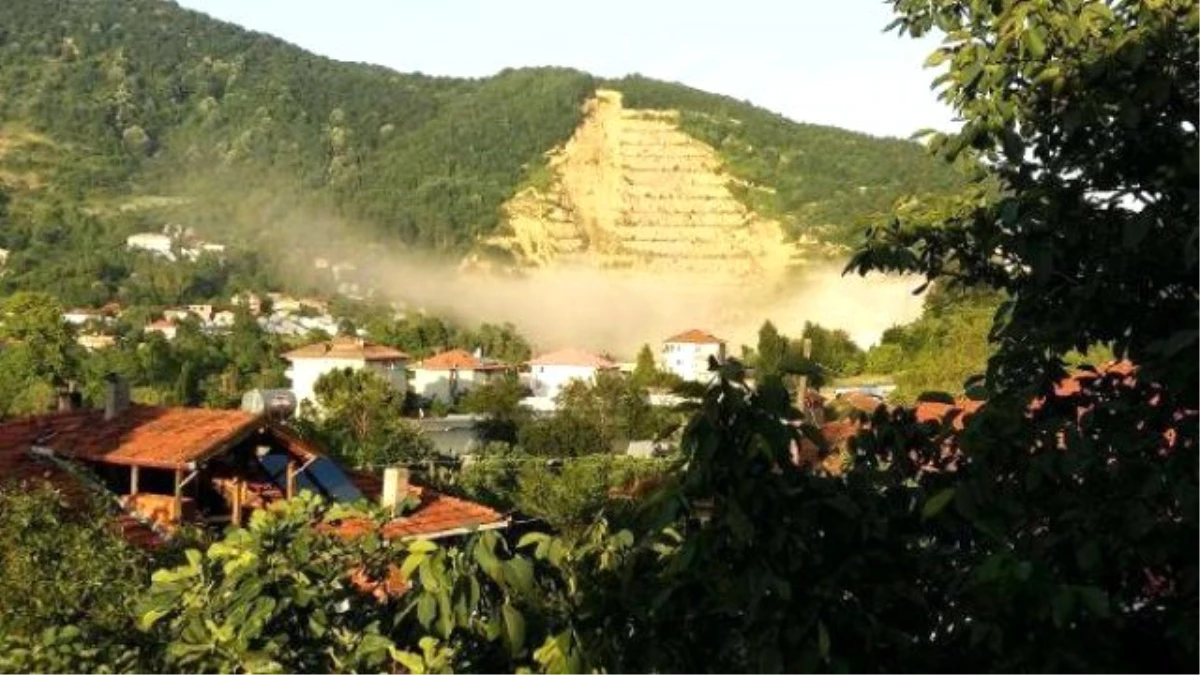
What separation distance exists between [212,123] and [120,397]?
492 ft

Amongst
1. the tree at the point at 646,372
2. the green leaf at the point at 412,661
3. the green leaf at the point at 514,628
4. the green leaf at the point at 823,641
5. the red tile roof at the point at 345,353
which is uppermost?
the green leaf at the point at 823,641

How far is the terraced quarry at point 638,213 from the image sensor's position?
142000 millimetres

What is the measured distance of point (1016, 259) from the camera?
4270 millimetres

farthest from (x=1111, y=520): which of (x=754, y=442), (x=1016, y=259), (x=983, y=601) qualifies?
(x=1016, y=259)

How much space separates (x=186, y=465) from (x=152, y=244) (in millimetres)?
120301

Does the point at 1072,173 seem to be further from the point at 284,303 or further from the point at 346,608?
the point at 284,303

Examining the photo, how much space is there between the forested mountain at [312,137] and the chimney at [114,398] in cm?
11747

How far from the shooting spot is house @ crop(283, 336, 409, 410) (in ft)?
227

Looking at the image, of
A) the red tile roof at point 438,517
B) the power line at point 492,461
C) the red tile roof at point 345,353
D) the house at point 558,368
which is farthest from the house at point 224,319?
the red tile roof at point 438,517

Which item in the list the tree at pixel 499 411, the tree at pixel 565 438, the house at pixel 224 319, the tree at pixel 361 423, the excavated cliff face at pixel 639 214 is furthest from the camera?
the excavated cliff face at pixel 639 214

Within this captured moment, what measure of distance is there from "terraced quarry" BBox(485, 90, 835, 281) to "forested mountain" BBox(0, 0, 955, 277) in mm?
2644

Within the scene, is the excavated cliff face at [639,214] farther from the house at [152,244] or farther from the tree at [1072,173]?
the tree at [1072,173]

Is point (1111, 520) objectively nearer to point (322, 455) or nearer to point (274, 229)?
point (322, 455)

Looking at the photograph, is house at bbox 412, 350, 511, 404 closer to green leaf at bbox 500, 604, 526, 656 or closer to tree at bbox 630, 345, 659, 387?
tree at bbox 630, 345, 659, 387
